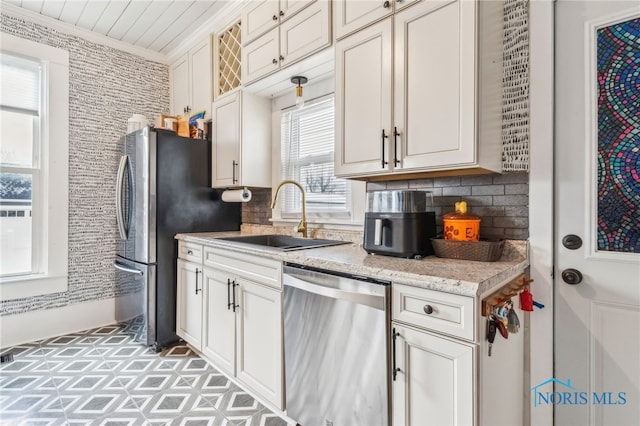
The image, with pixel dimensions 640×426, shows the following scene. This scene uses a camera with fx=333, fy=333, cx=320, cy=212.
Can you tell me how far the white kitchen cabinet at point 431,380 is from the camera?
1.05m

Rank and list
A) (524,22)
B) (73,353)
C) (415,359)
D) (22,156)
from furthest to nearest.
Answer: (22,156), (73,353), (524,22), (415,359)

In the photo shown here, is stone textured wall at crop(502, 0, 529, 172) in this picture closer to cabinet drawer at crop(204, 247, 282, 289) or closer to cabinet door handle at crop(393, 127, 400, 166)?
cabinet door handle at crop(393, 127, 400, 166)

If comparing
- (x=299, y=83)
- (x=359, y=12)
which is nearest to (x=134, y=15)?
(x=299, y=83)

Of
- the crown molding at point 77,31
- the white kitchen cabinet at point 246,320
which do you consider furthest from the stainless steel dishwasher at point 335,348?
the crown molding at point 77,31

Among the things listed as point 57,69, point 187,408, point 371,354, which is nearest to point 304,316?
point 371,354

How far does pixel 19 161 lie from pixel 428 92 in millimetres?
3269

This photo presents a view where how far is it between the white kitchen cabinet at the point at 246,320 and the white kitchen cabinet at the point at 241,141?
72cm

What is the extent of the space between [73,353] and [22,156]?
1.69m

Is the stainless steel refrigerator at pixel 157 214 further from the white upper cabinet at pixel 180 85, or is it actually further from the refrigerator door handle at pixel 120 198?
the white upper cabinet at pixel 180 85

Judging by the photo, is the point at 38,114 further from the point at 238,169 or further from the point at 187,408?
the point at 187,408

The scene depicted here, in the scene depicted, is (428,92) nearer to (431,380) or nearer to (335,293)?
(335,293)

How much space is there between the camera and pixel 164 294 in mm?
2629

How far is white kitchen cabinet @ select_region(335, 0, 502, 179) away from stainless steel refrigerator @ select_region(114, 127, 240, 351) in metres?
1.62

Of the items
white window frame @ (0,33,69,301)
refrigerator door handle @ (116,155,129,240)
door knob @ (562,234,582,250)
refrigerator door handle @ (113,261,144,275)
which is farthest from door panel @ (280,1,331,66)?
white window frame @ (0,33,69,301)
